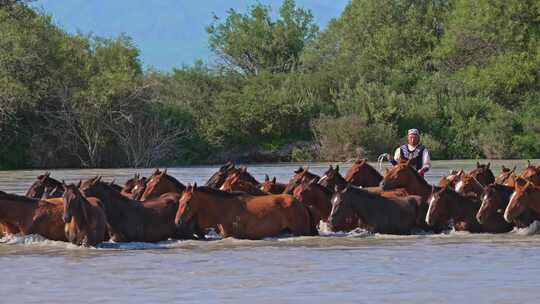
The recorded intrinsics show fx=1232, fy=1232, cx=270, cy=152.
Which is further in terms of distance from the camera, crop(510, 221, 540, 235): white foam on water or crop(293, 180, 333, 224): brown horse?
crop(293, 180, 333, 224): brown horse

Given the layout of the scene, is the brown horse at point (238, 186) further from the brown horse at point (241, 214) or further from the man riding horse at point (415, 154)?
the man riding horse at point (415, 154)

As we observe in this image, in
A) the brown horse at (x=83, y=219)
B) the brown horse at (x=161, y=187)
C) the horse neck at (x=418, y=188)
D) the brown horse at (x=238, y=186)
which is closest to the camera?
the brown horse at (x=83, y=219)

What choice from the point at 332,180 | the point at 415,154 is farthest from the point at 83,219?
the point at 415,154

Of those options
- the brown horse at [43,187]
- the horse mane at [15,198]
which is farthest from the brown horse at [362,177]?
the horse mane at [15,198]

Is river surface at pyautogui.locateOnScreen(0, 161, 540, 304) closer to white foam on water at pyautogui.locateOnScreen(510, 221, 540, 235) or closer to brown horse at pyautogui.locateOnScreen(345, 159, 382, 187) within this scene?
white foam on water at pyautogui.locateOnScreen(510, 221, 540, 235)

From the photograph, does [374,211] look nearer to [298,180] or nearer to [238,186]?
[298,180]

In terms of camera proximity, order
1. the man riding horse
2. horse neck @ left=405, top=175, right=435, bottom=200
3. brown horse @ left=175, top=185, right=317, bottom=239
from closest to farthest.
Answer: brown horse @ left=175, top=185, right=317, bottom=239 → horse neck @ left=405, top=175, right=435, bottom=200 → the man riding horse

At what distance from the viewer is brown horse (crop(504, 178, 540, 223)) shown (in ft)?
51.2

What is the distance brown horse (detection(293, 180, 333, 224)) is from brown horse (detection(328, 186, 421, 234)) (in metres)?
0.54

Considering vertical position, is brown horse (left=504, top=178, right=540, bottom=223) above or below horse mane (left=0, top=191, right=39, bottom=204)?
below

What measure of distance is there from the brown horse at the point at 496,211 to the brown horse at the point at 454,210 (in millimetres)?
185

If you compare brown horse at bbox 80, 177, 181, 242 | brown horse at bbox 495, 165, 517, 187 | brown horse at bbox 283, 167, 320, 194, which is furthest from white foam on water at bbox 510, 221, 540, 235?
brown horse at bbox 80, 177, 181, 242

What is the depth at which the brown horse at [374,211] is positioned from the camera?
15.7m

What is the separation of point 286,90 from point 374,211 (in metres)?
36.2
